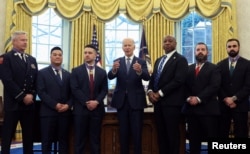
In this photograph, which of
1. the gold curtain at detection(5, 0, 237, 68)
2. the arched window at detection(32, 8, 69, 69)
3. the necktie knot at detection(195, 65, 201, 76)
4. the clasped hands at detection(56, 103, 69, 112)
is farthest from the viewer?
the arched window at detection(32, 8, 69, 69)

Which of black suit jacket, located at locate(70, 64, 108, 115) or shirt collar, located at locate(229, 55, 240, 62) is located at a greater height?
shirt collar, located at locate(229, 55, 240, 62)

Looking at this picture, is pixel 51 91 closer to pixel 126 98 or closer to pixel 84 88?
pixel 84 88

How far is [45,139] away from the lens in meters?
3.85

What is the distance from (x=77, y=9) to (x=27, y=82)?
4.02 meters

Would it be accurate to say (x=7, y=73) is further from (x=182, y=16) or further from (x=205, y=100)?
(x=182, y=16)

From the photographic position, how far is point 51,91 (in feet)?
13.0

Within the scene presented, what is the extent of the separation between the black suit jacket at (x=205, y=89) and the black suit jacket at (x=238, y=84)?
169mm

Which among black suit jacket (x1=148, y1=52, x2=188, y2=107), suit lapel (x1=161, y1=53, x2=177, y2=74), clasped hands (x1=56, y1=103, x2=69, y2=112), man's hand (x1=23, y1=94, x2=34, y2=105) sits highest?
suit lapel (x1=161, y1=53, x2=177, y2=74)

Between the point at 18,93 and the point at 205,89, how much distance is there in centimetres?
211

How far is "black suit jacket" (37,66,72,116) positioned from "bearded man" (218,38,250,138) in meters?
1.86

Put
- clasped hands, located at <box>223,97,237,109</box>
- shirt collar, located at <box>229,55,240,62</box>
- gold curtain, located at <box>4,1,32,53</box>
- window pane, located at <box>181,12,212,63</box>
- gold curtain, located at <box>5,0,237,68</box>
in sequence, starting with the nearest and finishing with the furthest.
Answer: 1. clasped hands, located at <box>223,97,237,109</box>
2. shirt collar, located at <box>229,55,240,62</box>
3. gold curtain, located at <box>4,1,32,53</box>
4. gold curtain, located at <box>5,0,237,68</box>
5. window pane, located at <box>181,12,212,63</box>

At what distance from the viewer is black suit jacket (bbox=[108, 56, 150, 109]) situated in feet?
13.0

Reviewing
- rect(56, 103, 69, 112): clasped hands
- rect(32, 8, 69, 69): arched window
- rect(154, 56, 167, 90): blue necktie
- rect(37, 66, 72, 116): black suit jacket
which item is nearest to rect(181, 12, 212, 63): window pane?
rect(32, 8, 69, 69): arched window

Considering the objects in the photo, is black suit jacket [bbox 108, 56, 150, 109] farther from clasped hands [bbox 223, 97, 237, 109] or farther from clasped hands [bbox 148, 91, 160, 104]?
clasped hands [bbox 223, 97, 237, 109]
